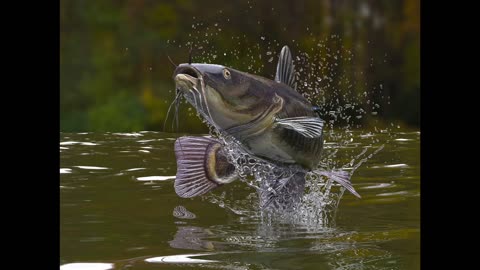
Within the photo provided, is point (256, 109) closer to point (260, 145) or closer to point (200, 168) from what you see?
point (260, 145)

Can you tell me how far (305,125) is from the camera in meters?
3.39

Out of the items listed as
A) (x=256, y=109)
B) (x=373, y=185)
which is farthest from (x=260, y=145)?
(x=373, y=185)

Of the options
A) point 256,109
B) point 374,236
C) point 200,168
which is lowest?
point 374,236

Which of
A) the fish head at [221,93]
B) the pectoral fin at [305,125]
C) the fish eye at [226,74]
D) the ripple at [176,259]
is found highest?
the fish eye at [226,74]

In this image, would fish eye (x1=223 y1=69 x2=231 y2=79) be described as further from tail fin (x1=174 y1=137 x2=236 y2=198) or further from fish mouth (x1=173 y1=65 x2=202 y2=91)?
tail fin (x1=174 y1=137 x2=236 y2=198)

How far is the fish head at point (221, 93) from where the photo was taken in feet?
9.78

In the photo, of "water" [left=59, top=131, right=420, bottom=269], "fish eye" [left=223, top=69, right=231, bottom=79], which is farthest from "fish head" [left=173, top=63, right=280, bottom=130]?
"water" [left=59, top=131, right=420, bottom=269]

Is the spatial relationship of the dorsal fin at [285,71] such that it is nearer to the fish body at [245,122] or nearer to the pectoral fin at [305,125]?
the fish body at [245,122]

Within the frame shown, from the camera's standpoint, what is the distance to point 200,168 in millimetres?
3729

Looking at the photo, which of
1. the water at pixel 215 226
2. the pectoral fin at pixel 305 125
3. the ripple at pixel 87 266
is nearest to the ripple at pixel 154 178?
the water at pixel 215 226

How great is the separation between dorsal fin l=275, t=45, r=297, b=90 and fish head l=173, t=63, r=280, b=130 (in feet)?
1.51

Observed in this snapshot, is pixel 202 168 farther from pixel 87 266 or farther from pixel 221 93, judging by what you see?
pixel 87 266

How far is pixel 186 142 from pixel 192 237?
1.99 feet

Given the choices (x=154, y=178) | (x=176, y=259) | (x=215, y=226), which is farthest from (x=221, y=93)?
(x=154, y=178)
